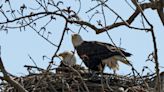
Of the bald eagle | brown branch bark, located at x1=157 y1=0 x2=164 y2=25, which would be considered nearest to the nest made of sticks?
the bald eagle

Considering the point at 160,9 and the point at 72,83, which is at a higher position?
the point at 160,9

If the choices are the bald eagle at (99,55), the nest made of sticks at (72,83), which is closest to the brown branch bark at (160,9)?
the nest made of sticks at (72,83)

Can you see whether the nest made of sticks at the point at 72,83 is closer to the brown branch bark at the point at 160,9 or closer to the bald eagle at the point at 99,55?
the bald eagle at the point at 99,55

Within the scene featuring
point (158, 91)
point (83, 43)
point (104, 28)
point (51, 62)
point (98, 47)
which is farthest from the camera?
point (83, 43)

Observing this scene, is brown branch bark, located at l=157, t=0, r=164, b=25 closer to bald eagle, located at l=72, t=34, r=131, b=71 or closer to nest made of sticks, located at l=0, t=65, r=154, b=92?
nest made of sticks, located at l=0, t=65, r=154, b=92

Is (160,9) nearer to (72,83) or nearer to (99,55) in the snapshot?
(72,83)

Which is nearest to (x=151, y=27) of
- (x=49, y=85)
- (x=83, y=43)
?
(x=49, y=85)

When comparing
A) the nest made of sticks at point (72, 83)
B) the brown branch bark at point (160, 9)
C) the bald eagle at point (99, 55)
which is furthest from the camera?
the bald eagle at point (99, 55)

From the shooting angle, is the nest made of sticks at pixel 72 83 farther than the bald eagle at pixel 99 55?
No

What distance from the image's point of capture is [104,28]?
541 cm

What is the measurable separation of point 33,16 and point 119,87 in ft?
8.42


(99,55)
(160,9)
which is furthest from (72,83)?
(160,9)

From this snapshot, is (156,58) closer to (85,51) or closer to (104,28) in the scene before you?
(104,28)

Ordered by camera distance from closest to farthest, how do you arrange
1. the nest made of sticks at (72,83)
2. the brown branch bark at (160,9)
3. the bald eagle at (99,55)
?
the brown branch bark at (160,9) < the nest made of sticks at (72,83) < the bald eagle at (99,55)
